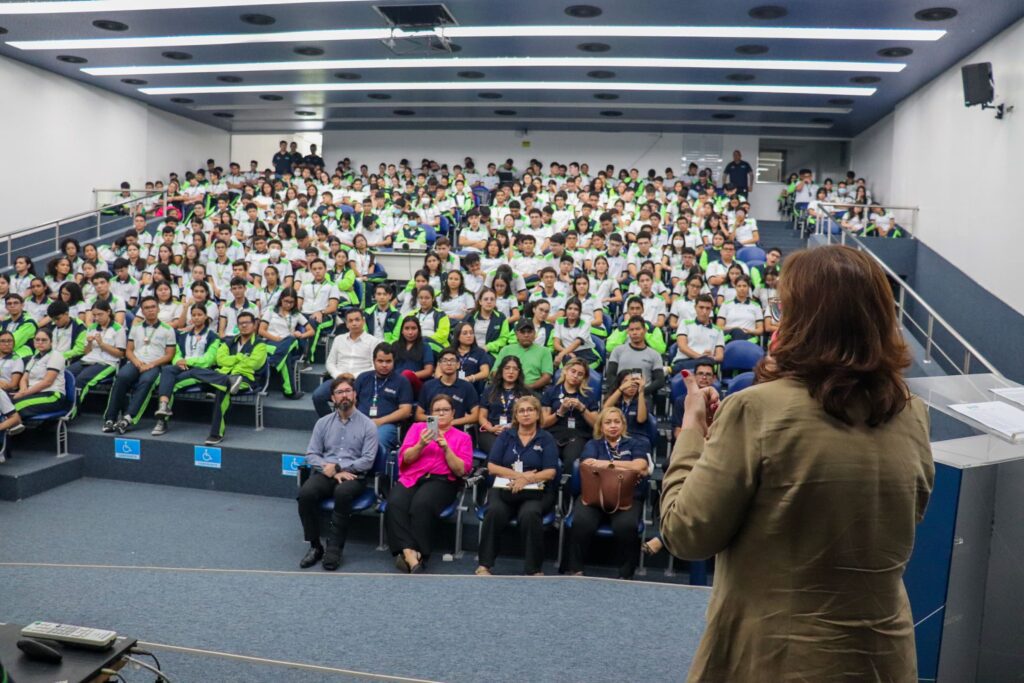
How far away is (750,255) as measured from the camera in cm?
1007

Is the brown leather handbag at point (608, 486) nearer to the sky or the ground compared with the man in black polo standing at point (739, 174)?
nearer to the ground

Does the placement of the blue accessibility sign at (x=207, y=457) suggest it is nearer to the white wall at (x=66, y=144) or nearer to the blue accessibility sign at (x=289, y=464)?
the blue accessibility sign at (x=289, y=464)

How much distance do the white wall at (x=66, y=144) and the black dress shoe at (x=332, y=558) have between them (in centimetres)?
984

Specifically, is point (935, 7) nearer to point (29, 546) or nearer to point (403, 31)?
point (403, 31)

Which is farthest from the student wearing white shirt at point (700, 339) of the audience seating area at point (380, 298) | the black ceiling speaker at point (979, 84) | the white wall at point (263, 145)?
the white wall at point (263, 145)

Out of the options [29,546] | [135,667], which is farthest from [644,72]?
[135,667]

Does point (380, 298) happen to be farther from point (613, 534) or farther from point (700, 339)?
point (613, 534)

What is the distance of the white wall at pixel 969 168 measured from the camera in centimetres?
809

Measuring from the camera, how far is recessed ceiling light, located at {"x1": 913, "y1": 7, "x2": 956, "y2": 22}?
807 centimetres

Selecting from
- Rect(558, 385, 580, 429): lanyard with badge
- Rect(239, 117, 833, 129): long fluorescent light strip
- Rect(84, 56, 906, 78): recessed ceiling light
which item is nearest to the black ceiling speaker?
Rect(84, 56, 906, 78): recessed ceiling light

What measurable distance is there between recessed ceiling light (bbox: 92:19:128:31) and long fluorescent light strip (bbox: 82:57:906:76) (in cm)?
199

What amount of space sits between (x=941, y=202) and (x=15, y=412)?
10.9 m

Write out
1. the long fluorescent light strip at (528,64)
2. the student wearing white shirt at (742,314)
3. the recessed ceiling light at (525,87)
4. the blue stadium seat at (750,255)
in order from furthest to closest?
the recessed ceiling light at (525,87) < the long fluorescent light strip at (528,64) < the blue stadium seat at (750,255) < the student wearing white shirt at (742,314)

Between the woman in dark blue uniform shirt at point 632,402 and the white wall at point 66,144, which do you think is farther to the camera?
the white wall at point 66,144
